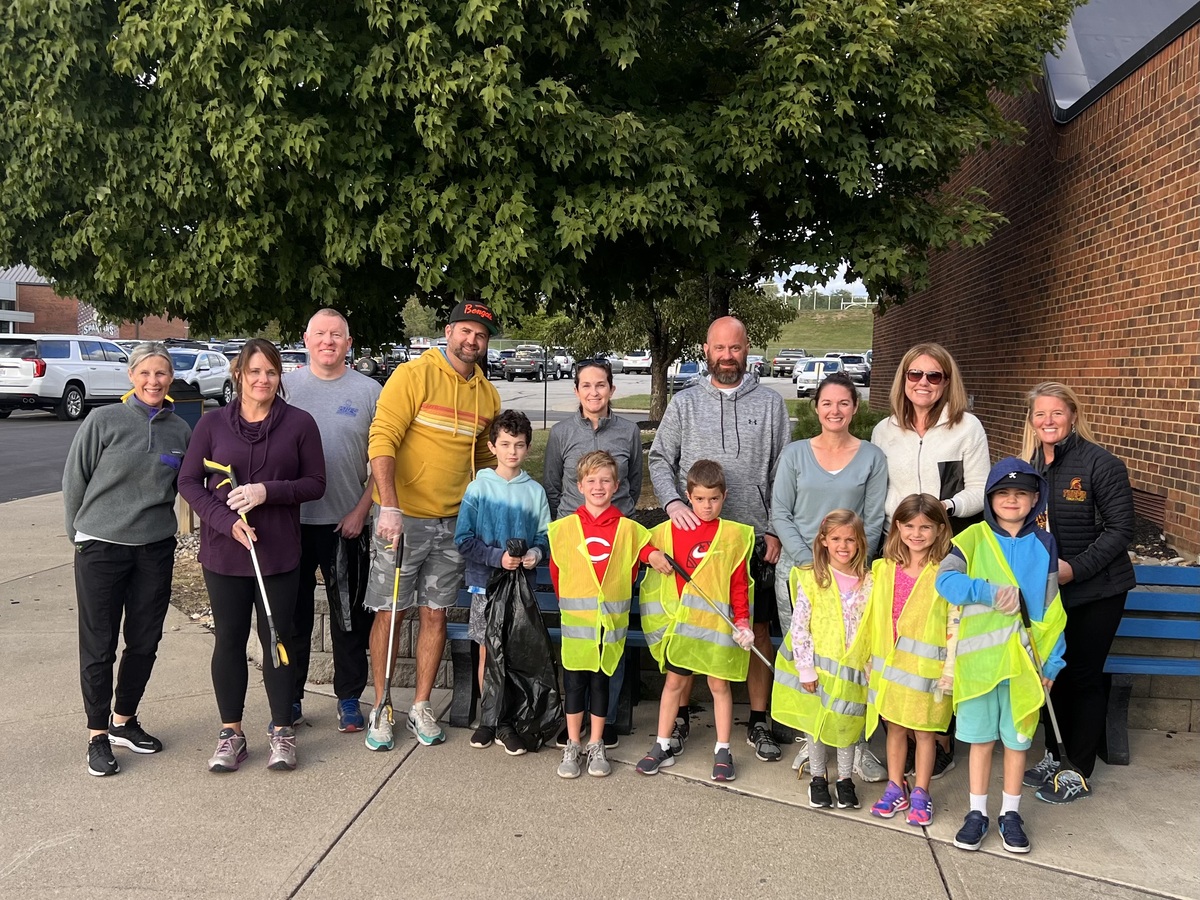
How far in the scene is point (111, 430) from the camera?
409cm

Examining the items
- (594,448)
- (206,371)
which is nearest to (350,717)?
(594,448)

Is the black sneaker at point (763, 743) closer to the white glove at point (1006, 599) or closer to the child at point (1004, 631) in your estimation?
the child at point (1004, 631)

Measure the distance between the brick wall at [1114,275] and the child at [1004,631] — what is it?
8.92 ft

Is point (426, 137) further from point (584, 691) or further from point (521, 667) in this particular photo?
point (584, 691)

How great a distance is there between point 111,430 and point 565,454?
1.95 meters

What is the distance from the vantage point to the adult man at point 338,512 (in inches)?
178

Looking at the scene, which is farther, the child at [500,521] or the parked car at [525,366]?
the parked car at [525,366]

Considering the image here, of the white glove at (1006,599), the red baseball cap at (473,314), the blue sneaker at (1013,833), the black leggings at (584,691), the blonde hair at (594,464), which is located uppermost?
the red baseball cap at (473,314)

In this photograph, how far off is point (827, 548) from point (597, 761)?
132 centimetres

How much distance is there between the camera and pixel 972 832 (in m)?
3.49

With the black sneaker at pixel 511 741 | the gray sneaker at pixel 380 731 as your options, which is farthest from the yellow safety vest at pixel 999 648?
the gray sneaker at pixel 380 731

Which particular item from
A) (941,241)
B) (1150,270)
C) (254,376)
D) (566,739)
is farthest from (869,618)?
(941,241)

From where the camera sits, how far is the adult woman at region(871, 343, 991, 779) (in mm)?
4047

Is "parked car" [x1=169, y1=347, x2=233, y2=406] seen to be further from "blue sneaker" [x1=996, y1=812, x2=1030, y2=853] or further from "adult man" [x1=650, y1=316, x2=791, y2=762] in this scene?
"blue sneaker" [x1=996, y1=812, x2=1030, y2=853]
